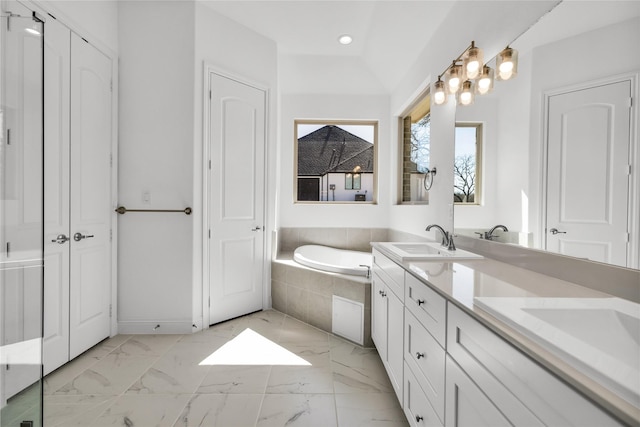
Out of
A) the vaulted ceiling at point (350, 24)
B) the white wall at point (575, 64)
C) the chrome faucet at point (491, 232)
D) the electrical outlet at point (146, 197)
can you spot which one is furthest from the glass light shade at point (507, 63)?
the electrical outlet at point (146, 197)

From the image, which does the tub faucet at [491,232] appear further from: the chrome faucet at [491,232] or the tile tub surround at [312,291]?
the tile tub surround at [312,291]

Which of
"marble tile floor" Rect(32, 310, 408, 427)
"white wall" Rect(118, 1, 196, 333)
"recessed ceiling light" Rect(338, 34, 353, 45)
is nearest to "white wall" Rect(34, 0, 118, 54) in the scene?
"white wall" Rect(118, 1, 196, 333)

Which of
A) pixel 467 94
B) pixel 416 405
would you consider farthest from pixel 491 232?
pixel 416 405

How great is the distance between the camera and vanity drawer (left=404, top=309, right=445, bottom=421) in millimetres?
1058

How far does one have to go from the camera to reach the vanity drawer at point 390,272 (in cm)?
155

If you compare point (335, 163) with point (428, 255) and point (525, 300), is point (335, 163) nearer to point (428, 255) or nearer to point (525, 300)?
point (428, 255)

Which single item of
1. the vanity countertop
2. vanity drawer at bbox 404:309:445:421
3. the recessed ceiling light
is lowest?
vanity drawer at bbox 404:309:445:421

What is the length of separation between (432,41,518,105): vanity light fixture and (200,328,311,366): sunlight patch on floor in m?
2.08

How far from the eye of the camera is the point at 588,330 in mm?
762

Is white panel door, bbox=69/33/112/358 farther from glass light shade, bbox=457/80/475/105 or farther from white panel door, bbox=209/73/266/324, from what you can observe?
glass light shade, bbox=457/80/475/105

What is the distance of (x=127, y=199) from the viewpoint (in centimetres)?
247

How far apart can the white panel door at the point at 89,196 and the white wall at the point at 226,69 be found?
67 cm

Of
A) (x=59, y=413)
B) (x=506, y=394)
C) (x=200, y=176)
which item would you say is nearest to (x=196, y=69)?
(x=200, y=176)

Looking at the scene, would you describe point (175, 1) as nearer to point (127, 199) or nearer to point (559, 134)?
point (127, 199)
